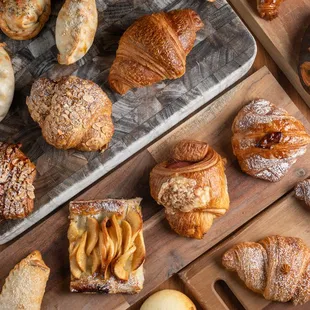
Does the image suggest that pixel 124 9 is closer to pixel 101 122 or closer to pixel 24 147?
pixel 101 122

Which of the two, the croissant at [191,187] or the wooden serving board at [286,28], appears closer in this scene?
the croissant at [191,187]

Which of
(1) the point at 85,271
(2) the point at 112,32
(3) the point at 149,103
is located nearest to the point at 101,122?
(3) the point at 149,103

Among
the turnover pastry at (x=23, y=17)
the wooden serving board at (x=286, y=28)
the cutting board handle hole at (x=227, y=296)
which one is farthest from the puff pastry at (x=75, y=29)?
the cutting board handle hole at (x=227, y=296)

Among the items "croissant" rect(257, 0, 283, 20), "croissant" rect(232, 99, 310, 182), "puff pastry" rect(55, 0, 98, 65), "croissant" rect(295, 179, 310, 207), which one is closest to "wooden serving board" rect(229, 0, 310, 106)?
"croissant" rect(257, 0, 283, 20)

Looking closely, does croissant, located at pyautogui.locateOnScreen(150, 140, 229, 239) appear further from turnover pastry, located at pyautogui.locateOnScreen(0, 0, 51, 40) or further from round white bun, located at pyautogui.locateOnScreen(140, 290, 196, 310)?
turnover pastry, located at pyautogui.locateOnScreen(0, 0, 51, 40)

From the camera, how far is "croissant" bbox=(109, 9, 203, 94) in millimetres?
2693

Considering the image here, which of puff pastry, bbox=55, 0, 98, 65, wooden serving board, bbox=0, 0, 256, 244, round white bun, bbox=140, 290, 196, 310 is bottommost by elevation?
round white bun, bbox=140, 290, 196, 310

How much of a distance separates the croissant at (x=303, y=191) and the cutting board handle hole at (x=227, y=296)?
516 mm

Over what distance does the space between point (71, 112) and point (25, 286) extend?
29.1 inches

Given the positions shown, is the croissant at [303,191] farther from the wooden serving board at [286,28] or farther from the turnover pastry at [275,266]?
the wooden serving board at [286,28]

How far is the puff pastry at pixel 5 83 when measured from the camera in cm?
275

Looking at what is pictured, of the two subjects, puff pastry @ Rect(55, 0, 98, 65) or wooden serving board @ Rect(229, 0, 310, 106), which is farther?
wooden serving board @ Rect(229, 0, 310, 106)

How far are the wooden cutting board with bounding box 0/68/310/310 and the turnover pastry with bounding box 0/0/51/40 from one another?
71 centimetres

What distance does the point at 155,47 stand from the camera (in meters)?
2.69
